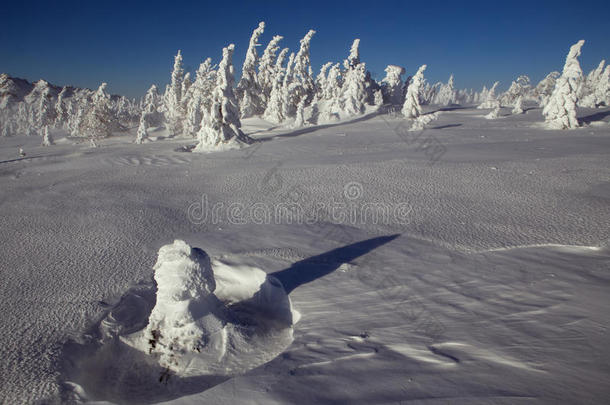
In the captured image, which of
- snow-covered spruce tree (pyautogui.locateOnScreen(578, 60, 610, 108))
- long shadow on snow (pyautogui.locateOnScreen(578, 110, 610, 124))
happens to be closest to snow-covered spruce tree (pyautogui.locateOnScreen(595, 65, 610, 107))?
snow-covered spruce tree (pyautogui.locateOnScreen(578, 60, 610, 108))

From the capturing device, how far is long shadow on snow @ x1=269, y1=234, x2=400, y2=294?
4.39 meters

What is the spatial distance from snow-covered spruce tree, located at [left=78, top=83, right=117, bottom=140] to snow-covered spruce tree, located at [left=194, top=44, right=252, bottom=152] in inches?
582

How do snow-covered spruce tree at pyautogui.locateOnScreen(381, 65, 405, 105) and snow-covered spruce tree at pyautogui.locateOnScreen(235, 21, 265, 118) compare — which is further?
snow-covered spruce tree at pyautogui.locateOnScreen(381, 65, 405, 105)

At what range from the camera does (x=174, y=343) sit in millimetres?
3340

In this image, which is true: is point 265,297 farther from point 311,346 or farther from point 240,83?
point 240,83

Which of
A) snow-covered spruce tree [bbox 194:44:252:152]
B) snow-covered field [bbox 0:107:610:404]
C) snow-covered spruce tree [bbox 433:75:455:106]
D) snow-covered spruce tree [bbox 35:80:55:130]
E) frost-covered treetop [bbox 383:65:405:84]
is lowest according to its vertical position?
snow-covered field [bbox 0:107:610:404]

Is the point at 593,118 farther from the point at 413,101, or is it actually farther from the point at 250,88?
the point at 250,88

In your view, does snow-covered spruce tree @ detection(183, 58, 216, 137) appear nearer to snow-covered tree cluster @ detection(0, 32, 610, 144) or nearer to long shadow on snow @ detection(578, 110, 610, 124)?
snow-covered tree cluster @ detection(0, 32, 610, 144)

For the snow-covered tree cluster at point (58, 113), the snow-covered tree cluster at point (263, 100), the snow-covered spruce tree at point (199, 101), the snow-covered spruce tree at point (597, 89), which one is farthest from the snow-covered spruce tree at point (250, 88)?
the snow-covered spruce tree at point (597, 89)

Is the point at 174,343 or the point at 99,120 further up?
the point at 99,120

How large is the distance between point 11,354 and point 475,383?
3978 mm

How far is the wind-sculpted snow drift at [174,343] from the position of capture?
120 inches

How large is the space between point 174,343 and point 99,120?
28.6 meters

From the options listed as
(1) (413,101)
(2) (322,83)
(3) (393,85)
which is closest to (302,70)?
(2) (322,83)
